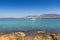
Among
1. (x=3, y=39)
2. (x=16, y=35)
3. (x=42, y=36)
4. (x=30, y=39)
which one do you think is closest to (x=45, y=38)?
(x=42, y=36)

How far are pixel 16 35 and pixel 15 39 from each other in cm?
36

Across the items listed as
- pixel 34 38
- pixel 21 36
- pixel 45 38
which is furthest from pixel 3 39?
pixel 45 38

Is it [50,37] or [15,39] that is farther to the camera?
[50,37]

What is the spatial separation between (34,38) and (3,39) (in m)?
1.74

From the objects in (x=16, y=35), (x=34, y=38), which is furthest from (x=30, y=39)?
(x=16, y=35)

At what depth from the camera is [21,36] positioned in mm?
9016

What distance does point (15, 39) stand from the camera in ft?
27.9

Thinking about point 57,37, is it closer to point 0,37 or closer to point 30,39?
point 30,39

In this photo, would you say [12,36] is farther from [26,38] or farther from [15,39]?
[26,38]

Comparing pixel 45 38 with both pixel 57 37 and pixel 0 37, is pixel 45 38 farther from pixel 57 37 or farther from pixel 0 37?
pixel 0 37

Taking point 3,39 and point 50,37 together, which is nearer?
point 3,39

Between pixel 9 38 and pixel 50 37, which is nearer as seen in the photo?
pixel 9 38

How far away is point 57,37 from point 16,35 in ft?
8.04

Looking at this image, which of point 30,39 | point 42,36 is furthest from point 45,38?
point 30,39
